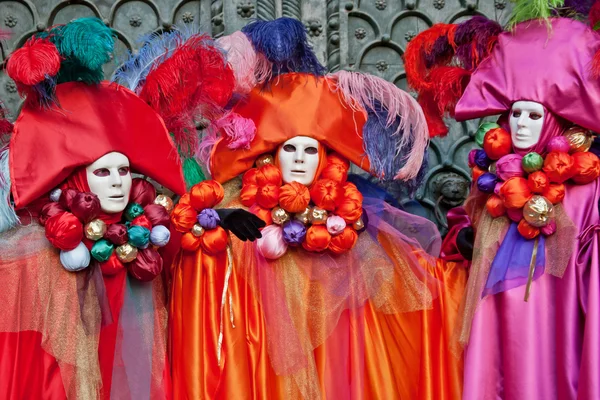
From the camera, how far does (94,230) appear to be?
2643mm

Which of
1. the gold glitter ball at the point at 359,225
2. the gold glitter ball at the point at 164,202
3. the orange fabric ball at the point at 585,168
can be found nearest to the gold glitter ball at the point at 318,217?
the gold glitter ball at the point at 359,225

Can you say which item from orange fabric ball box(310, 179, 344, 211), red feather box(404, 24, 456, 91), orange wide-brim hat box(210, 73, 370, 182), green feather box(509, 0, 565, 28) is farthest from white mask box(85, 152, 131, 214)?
green feather box(509, 0, 565, 28)

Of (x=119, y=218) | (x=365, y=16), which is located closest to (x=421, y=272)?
(x=119, y=218)

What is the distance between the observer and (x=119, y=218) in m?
2.77

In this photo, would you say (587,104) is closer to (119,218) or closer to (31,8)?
(119,218)

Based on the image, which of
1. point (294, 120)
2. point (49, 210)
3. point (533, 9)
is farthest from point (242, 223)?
point (533, 9)

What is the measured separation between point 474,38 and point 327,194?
713 millimetres

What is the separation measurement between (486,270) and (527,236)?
0.16 meters

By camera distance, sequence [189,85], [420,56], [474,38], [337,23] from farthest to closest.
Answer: [337,23], [420,56], [474,38], [189,85]

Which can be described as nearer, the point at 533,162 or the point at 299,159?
the point at 533,162

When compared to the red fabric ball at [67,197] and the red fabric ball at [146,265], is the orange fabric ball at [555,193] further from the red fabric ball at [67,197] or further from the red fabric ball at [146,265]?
the red fabric ball at [67,197]

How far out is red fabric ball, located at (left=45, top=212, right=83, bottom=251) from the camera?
8.41 ft

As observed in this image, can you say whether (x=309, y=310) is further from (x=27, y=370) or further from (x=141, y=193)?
(x=27, y=370)

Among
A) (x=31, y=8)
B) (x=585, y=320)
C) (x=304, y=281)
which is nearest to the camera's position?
(x=585, y=320)
